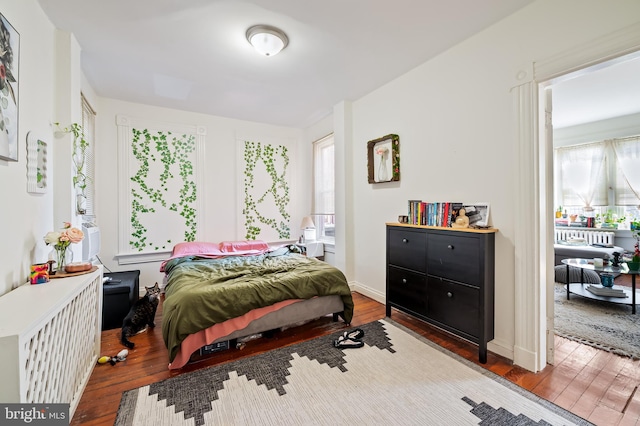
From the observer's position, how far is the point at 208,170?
423 cm

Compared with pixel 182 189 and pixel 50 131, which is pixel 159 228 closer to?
pixel 182 189

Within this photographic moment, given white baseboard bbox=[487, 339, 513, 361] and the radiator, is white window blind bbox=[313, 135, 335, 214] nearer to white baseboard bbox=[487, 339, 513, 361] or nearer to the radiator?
white baseboard bbox=[487, 339, 513, 361]

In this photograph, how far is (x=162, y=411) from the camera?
1.58m

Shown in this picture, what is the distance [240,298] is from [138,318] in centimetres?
123

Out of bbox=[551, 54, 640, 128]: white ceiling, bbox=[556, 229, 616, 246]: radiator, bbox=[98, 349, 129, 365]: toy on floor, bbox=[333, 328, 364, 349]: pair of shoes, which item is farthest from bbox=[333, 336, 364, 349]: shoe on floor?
bbox=[556, 229, 616, 246]: radiator

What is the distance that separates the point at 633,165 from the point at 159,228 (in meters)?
8.13

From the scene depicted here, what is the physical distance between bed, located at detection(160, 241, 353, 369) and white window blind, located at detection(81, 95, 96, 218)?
122 cm

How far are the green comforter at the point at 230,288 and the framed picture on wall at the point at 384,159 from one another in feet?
4.35

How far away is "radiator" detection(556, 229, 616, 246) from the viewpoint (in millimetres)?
4926

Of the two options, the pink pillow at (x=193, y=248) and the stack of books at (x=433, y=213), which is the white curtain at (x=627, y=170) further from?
the pink pillow at (x=193, y=248)

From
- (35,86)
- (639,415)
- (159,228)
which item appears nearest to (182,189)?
(159,228)

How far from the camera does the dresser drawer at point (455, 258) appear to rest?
2.05 meters

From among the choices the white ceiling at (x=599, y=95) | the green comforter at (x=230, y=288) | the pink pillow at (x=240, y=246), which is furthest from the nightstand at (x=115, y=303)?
the white ceiling at (x=599, y=95)

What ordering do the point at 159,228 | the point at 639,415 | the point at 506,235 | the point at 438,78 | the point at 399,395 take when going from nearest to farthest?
1. the point at 639,415
2. the point at 399,395
3. the point at 506,235
4. the point at 438,78
5. the point at 159,228
